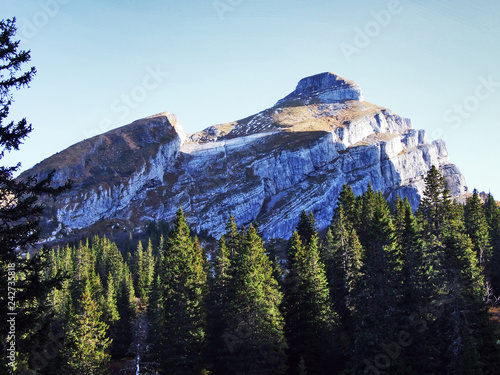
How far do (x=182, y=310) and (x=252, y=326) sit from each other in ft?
23.2

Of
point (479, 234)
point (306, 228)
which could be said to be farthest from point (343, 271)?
point (479, 234)

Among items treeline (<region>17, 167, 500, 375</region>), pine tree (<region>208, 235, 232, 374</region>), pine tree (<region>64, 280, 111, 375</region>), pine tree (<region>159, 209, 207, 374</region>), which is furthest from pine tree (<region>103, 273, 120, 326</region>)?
pine tree (<region>208, 235, 232, 374</region>)

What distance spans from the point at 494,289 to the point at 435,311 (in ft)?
108

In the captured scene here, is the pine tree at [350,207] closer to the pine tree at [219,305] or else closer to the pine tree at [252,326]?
the pine tree at [219,305]

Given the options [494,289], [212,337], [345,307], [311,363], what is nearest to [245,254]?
[212,337]

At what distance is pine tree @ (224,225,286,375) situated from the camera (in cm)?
3575

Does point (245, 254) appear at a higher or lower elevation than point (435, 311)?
higher

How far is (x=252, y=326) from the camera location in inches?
1438

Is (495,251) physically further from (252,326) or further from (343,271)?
(252,326)

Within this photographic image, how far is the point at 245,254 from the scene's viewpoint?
38.9 metres

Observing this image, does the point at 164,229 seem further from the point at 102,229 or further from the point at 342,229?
the point at 342,229

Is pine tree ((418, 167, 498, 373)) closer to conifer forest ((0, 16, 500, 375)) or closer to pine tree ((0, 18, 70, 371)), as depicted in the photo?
conifer forest ((0, 16, 500, 375))

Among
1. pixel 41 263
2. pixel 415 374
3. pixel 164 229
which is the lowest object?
pixel 415 374

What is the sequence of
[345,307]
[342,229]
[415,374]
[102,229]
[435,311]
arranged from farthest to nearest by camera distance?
[102,229], [342,229], [345,307], [435,311], [415,374]
